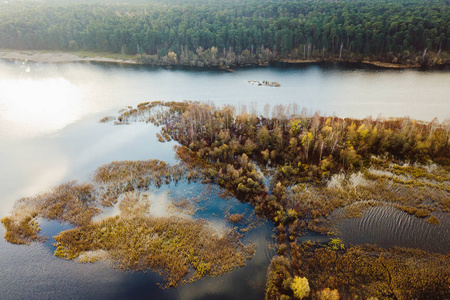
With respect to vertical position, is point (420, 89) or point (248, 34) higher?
point (248, 34)

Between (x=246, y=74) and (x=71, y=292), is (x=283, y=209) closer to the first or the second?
(x=71, y=292)

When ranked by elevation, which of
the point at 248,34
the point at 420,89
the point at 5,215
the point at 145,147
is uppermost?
the point at 248,34

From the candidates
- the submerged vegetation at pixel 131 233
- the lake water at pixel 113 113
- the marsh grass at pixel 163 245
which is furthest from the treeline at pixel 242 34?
the marsh grass at pixel 163 245

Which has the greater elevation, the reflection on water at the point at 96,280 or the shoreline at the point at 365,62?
the shoreline at the point at 365,62

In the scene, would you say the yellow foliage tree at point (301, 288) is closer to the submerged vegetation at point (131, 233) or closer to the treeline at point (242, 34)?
the submerged vegetation at point (131, 233)

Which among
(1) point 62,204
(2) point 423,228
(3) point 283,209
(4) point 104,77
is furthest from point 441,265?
(4) point 104,77

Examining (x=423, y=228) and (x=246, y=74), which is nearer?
(x=423, y=228)
